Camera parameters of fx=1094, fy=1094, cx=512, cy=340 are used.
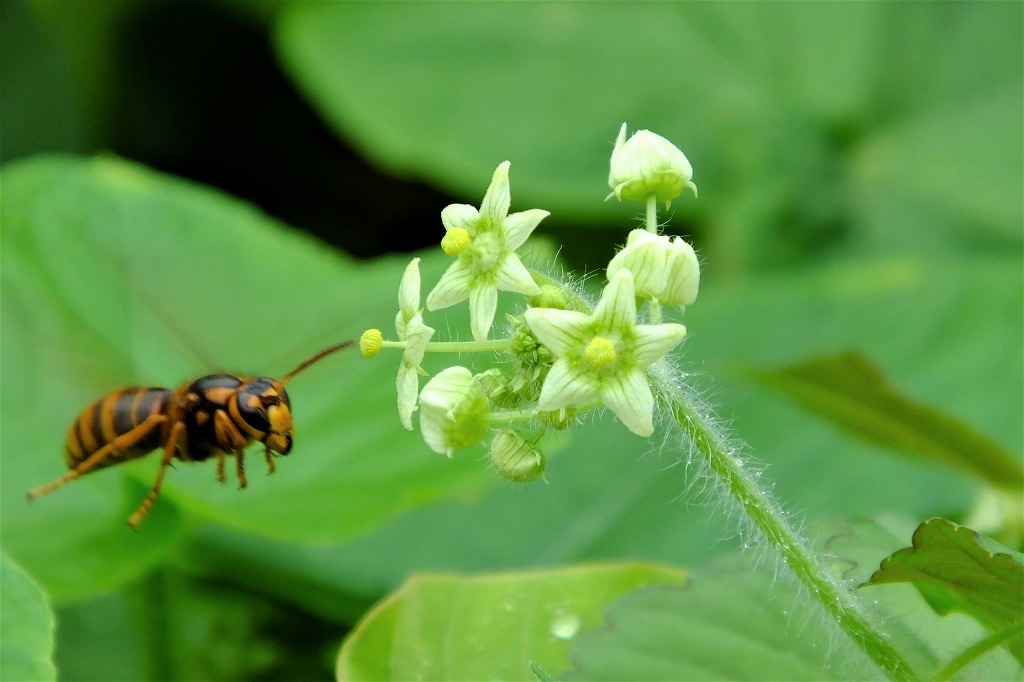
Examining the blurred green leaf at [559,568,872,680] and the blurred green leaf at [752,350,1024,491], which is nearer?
the blurred green leaf at [559,568,872,680]

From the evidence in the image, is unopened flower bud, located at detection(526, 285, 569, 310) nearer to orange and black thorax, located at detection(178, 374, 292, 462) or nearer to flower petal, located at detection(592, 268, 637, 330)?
flower petal, located at detection(592, 268, 637, 330)

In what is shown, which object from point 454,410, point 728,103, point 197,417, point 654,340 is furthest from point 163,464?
point 728,103

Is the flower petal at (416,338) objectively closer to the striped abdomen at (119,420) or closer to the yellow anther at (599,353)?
the yellow anther at (599,353)

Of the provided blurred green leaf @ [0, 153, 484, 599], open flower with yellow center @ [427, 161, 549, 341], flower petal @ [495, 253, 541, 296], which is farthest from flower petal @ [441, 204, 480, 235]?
blurred green leaf @ [0, 153, 484, 599]

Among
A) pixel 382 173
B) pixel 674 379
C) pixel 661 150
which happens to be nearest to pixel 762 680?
pixel 674 379

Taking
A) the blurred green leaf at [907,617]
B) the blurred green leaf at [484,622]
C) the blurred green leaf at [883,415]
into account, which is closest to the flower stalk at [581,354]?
the blurred green leaf at [907,617]

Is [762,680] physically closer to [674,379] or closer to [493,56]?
[674,379]
